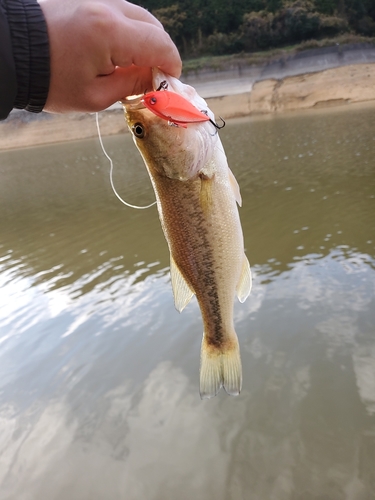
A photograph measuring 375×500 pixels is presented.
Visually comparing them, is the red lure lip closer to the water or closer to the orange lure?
the orange lure

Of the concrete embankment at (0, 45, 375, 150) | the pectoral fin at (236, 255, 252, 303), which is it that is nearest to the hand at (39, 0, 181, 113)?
the pectoral fin at (236, 255, 252, 303)

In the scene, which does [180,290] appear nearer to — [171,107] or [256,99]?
[171,107]

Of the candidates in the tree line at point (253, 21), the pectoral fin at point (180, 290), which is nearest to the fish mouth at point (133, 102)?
the pectoral fin at point (180, 290)

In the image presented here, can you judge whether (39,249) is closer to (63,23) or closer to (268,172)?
(268,172)

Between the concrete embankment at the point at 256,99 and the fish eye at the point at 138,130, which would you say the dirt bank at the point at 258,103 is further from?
the fish eye at the point at 138,130

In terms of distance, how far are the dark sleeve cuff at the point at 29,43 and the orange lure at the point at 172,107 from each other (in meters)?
0.36

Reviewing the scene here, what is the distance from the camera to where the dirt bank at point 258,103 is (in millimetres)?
34250

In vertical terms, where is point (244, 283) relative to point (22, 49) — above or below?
below

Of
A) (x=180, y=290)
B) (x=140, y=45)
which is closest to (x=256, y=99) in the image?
(x=180, y=290)

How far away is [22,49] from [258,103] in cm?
3899

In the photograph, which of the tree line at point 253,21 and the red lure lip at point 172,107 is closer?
the red lure lip at point 172,107

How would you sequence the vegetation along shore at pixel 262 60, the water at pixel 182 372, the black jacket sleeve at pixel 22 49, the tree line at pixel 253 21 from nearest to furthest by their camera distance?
the black jacket sleeve at pixel 22 49 < the water at pixel 182 372 < the vegetation along shore at pixel 262 60 < the tree line at pixel 253 21

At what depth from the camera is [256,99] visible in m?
37.4

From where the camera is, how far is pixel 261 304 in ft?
16.6
